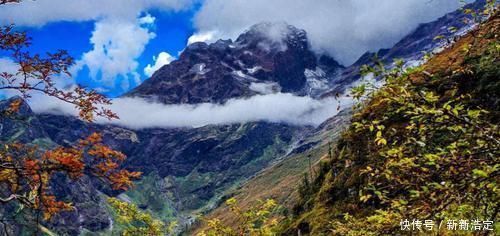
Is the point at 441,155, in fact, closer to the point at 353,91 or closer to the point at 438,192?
the point at 438,192

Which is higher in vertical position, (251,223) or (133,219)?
(133,219)

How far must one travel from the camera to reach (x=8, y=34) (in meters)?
14.4

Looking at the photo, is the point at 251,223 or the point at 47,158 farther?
the point at 251,223

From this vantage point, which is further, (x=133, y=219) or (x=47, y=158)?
(x=133, y=219)

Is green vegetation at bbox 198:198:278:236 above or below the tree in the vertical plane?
below

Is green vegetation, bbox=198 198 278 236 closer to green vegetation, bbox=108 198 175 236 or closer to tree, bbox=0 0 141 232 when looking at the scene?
green vegetation, bbox=108 198 175 236

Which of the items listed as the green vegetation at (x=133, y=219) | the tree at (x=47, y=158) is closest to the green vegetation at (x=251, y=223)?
the green vegetation at (x=133, y=219)

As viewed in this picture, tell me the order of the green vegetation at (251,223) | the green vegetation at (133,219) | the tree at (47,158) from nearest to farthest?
the tree at (47,158) < the green vegetation at (251,223) < the green vegetation at (133,219)

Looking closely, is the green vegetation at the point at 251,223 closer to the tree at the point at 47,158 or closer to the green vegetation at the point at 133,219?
the green vegetation at the point at 133,219

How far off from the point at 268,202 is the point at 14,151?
13.0m

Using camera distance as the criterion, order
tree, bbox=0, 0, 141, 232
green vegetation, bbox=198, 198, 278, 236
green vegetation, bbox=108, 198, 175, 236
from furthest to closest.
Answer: green vegetation, bbox=108, 198, 175, 236, green vegetation, bbox=198, 198, 278, 236, tree, bbox=0, 0, 141, 232

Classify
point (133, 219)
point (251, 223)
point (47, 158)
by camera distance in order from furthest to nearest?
point (133, 219), point (251, 223), point (47, 158)

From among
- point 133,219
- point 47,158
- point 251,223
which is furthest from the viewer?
point 133,219

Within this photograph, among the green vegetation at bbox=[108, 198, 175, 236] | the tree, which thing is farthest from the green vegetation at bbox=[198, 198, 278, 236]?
the tree
